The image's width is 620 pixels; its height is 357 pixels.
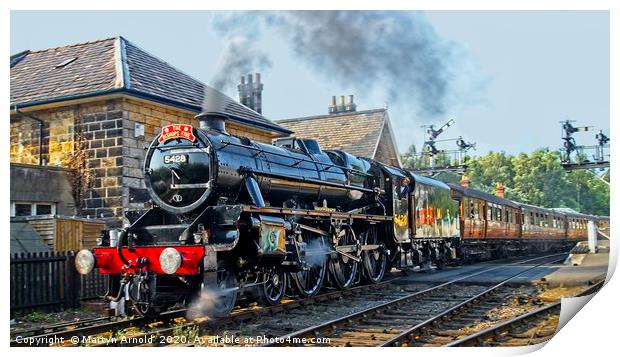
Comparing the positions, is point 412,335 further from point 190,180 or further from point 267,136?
point 267,136

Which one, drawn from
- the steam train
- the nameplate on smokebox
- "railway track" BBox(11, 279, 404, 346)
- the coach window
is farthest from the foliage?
the nameplate on smokebox

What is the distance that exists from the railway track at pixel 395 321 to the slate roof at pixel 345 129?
4.92 m

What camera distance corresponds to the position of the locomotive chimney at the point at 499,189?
17231mm

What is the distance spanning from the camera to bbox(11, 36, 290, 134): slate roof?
1126 centimetres

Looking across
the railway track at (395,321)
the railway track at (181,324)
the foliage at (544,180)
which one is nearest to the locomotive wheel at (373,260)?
the railway track at (395,321)

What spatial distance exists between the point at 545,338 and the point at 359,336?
2089 mm

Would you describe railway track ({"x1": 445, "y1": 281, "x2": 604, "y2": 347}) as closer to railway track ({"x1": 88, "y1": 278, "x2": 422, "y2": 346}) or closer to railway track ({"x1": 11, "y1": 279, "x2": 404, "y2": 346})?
railway track ({"x1": 88, "y1": 278, "x2": 422, "y2": 346})

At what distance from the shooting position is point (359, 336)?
737 cm

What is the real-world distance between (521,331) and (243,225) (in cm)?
363

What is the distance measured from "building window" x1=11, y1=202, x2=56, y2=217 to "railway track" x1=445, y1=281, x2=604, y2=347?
7110mm

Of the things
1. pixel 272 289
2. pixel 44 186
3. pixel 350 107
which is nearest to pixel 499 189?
pixel 350 107

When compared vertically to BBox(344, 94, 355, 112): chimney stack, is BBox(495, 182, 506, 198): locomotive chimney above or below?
below

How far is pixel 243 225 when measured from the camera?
8.20 meters

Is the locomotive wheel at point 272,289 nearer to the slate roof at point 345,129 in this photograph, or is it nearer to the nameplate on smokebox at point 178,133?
the nameplate on smokebox at point 178,133
